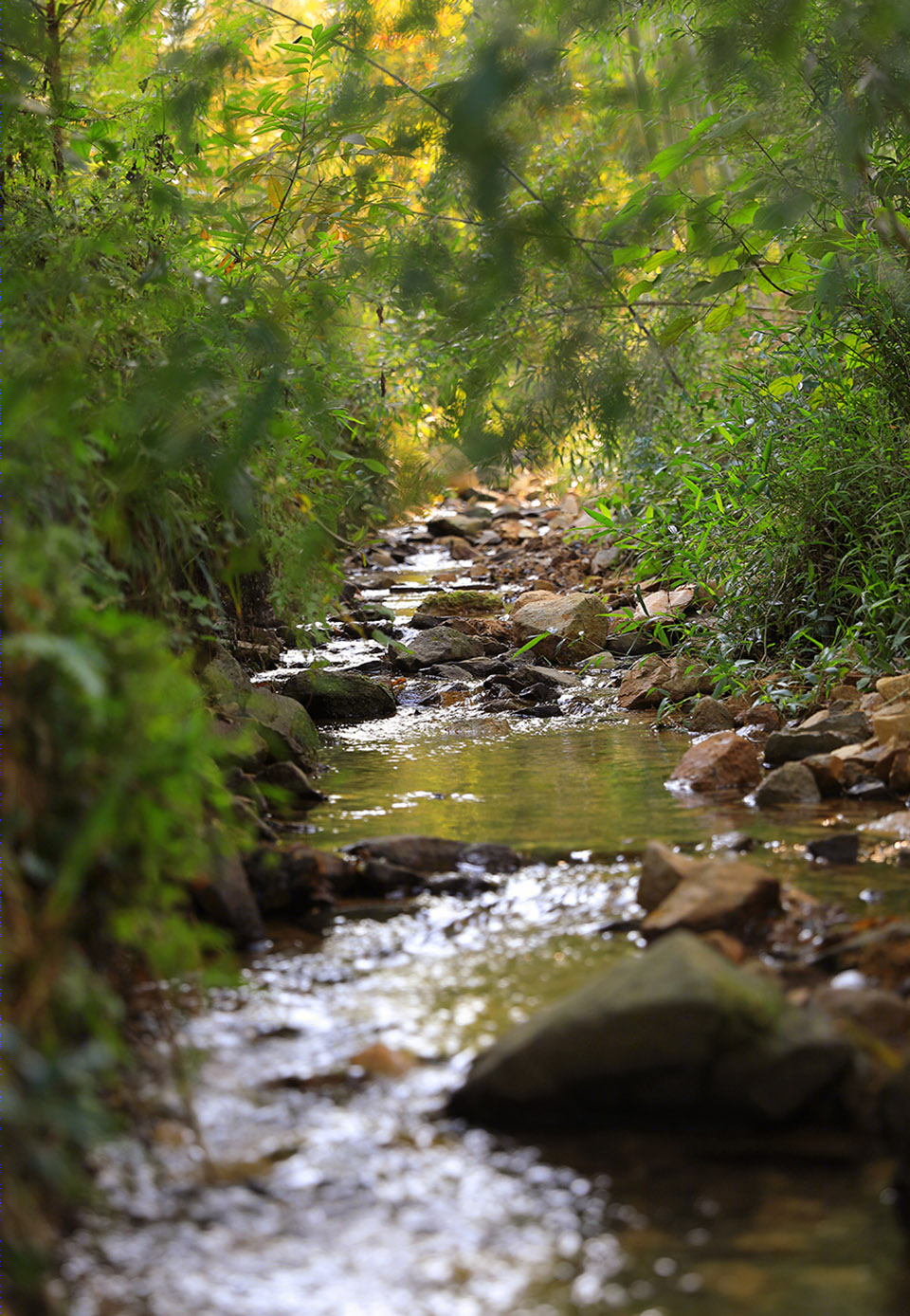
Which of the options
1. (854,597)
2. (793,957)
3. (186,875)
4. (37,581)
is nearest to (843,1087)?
(793,957)

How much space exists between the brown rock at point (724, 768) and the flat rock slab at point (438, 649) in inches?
81.8

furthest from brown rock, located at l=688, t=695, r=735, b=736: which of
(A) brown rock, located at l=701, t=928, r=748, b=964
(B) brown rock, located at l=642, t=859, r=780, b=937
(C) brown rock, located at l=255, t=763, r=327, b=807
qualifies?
(A) brown rock, located at l=701, t=928, r=748, b=964

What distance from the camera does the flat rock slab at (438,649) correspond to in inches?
205

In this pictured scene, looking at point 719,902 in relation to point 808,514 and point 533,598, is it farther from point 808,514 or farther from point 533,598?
point 533,598

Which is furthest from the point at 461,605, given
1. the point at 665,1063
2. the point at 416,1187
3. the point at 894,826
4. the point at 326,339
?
the point at 416,1187

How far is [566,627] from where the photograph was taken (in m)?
5.43

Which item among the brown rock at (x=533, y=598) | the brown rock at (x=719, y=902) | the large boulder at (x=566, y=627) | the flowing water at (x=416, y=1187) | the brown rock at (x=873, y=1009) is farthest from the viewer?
the brown rock at (x=533, y=598)

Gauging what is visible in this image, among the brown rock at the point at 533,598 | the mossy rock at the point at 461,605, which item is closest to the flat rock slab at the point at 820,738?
the brown rock at the point at 533,598

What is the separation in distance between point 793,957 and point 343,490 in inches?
89.2

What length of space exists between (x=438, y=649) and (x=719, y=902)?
336 centimetres

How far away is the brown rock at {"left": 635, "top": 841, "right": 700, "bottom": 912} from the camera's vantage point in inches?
85.3

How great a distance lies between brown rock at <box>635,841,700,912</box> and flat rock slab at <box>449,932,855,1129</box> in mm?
618

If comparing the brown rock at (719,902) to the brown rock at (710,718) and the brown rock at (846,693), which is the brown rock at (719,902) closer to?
the brown rock at (846,693)

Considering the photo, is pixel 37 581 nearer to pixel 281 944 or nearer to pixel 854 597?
pixel 281 944
